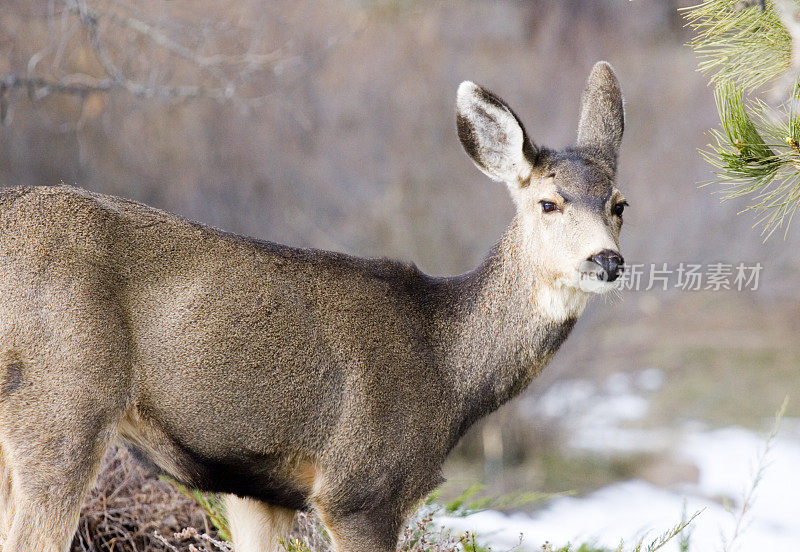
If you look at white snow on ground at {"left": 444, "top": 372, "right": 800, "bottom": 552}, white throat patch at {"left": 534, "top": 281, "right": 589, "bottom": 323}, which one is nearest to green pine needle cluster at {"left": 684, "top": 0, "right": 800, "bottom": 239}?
white throat patch at {"left": 534, "top": 281, "right": 589, "bottom": 323}

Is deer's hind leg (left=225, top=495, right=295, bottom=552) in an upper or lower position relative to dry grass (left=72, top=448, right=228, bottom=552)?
upper

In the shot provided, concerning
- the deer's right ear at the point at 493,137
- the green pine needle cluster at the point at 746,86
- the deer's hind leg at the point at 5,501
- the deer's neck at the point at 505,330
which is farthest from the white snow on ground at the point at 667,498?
the deer's hind leg at the point at 5,501

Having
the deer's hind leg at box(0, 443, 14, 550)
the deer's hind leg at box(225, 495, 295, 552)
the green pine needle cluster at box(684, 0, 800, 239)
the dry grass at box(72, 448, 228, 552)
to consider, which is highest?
the green pine needle cluster at box(684, 0, 800, 239)

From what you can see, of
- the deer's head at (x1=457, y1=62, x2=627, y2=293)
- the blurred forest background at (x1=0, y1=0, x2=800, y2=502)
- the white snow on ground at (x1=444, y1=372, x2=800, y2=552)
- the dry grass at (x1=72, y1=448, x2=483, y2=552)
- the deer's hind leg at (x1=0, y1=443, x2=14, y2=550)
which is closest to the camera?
the deer's hind leg at (x1=0, y1=443, x2=14, y2=550)

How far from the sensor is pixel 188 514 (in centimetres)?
601

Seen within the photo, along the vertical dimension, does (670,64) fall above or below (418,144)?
above

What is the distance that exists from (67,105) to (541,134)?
242 inches

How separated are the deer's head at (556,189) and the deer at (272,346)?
0.01 metres

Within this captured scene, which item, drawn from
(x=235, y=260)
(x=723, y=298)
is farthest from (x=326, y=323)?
(x=723, y=298)

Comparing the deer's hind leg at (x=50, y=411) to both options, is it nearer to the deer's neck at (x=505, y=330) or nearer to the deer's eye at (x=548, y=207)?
the deer's neck at (x=505, y=330)

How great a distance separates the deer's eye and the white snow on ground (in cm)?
222

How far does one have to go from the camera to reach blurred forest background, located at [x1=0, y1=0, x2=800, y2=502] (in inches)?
459

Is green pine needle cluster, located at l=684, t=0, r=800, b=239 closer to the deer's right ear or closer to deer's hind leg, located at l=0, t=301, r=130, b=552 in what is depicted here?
the deer's right ear

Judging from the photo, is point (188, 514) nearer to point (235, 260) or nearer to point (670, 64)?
point (235, 260)
